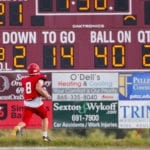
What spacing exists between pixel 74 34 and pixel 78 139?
2.23 m

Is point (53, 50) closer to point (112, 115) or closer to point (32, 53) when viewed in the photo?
point (32, 53)

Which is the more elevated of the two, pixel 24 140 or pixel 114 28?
pixel 114 28

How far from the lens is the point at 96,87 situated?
51.4 feet

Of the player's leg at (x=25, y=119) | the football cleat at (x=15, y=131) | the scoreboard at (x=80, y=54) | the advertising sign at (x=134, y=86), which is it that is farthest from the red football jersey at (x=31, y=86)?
the advertising sign at (x=134, y=86)

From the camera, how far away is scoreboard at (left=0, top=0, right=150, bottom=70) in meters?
15.6

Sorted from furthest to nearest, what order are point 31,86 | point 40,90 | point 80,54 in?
1. point 80,54
2. point 31,86
3. point 40,90

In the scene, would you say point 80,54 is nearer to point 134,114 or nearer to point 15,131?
point 134,114

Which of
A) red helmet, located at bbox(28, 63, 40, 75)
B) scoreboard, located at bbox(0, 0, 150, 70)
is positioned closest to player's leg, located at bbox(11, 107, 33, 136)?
red helmet, located at bbox(28, 63, 40, 75)

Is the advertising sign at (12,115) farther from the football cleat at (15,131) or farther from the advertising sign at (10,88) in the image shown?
the football cleat at (15,131)

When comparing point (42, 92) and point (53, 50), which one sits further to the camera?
point (53, 50)

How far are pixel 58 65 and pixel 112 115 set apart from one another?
155 cm

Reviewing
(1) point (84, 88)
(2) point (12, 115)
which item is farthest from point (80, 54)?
(2) point (12, 115)

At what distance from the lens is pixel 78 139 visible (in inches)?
589

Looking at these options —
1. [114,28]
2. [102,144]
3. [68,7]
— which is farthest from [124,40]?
[102,144]
